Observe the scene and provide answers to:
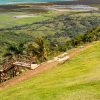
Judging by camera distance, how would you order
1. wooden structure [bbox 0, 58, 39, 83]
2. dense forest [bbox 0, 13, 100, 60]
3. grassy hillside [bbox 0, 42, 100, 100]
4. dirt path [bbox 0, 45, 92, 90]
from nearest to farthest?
grassy hillside [bbox 0, 42, 100, 100] → dirt path [bbox 0, 45, 92, 90] → wooden structure [bbox 0, 58, 39, 83] → dense forest [bbox 0, 13, 100, 60]

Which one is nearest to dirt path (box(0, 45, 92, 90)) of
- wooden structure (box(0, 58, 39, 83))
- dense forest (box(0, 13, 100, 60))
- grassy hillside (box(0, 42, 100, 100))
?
wooden structure (box(0, 58, 39, 83))

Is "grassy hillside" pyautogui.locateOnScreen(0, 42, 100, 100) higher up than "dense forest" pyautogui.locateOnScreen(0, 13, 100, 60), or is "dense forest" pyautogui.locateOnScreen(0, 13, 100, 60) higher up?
"grassy hillside" pyautogui.locateOnScreen(0, 42, 100, 100)

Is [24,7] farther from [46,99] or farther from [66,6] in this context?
[46,99]

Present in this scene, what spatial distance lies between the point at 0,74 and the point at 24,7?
543ft

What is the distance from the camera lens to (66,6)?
19650 cm

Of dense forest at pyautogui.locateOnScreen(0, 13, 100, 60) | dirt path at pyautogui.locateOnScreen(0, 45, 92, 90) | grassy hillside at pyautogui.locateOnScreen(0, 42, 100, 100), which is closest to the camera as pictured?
grassy hillside at pyautogui.locateOnScreen(0, 42, 100, 100)

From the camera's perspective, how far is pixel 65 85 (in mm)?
18891

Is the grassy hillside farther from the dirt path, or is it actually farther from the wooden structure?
the wooden structure

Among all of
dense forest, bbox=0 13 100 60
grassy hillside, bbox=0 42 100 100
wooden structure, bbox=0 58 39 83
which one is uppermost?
grassy hillside, bbox=0 42 100 100

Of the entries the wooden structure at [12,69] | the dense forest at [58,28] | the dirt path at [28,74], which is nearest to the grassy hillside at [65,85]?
the dirt path at [28,74]

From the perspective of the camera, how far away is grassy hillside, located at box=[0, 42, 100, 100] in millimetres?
17172

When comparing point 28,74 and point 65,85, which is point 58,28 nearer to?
point 28,74

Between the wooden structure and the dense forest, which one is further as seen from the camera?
the dense forest

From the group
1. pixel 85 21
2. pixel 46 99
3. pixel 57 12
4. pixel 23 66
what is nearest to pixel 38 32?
pixel 85 21
